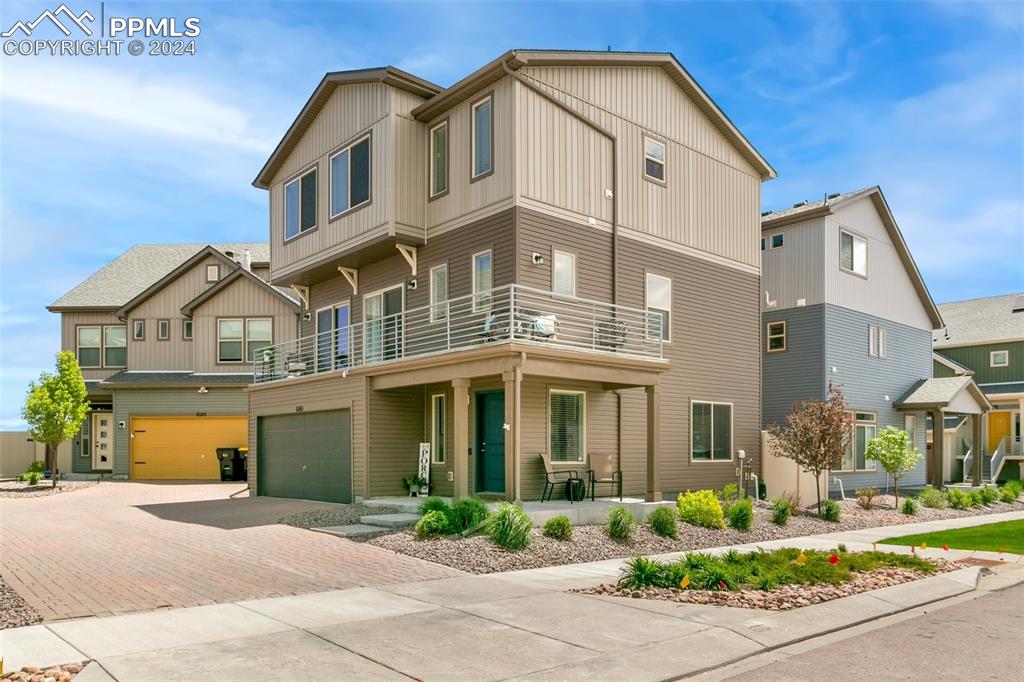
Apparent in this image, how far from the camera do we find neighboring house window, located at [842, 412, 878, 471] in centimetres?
2592

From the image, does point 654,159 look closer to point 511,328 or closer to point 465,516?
point 511,328

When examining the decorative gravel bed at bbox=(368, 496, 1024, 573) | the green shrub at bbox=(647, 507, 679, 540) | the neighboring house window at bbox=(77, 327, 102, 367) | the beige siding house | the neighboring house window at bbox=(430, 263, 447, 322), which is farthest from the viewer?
the neighboring house window at bbox=(77, 327, 102, 367)

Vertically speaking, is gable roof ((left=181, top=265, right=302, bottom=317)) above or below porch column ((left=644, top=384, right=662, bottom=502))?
above

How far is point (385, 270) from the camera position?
20984 millimetres

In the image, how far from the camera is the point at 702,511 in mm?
16531

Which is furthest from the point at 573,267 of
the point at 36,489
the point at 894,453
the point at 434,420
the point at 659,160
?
the point at 36,489

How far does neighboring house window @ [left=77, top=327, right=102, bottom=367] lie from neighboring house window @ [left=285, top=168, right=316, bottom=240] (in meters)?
17.3

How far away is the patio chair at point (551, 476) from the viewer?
1698cm

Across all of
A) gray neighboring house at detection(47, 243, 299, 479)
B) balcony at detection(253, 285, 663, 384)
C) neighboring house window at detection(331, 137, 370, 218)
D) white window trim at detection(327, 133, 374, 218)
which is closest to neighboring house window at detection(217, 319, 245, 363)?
gray neighboring house at detection(47, 243, 299, 479)

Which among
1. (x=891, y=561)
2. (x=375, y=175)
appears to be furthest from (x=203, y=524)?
(x=891, y=561)

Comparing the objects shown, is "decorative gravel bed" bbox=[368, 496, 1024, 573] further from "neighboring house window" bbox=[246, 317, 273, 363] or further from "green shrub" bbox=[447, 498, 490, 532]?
"neighboring house window" bbox=[246, 317, 273, 363]

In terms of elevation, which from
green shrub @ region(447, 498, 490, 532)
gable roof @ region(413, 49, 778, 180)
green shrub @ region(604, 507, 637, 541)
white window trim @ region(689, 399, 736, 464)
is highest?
gable roof @ region(413, 49, 778, 180)

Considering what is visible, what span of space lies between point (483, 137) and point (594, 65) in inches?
130

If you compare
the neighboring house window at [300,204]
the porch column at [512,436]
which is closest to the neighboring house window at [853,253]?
the porch column at [512,436]
